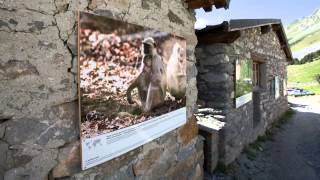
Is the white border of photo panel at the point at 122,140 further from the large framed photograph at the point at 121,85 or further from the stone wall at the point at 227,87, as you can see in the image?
the stone wall at the point at 227,87

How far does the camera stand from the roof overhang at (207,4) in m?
3.77

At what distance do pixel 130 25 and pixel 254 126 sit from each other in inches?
263

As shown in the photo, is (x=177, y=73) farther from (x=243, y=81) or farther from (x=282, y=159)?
(x=282, y=159)

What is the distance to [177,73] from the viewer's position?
11.4ft

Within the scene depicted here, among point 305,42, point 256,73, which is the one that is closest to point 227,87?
point 256,73

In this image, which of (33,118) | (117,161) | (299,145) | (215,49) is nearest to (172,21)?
(117,161)

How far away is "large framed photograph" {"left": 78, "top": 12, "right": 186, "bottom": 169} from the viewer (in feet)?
6.93

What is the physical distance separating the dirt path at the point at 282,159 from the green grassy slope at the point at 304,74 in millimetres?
31773

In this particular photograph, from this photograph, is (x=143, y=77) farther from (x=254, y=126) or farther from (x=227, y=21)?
(x=254, y=126)

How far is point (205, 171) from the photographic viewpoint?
17.6ft

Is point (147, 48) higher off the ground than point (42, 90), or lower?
higher

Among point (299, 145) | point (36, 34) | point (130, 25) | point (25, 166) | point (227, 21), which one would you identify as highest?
point (227, 21)

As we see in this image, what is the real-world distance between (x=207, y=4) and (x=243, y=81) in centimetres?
343

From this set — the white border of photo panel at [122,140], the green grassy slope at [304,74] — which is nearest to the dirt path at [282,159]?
the white border of photo panel at [122,140]
